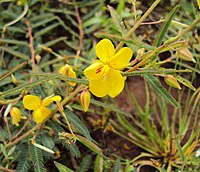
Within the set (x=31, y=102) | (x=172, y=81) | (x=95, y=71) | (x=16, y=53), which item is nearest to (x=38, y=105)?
(x=31, y=102)

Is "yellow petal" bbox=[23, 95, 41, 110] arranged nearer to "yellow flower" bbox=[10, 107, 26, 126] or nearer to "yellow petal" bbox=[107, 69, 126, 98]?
"yellow flower" bbox=[10, 107, 26, 126]

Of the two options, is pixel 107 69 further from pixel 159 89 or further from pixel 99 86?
pixel 159 89

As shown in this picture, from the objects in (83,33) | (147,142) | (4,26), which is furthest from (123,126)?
(4,26)

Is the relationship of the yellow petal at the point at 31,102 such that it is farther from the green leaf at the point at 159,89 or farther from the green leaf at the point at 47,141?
the green leaf at the point at 159,89

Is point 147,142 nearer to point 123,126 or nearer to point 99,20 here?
point 123,126

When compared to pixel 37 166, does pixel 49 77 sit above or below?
above
